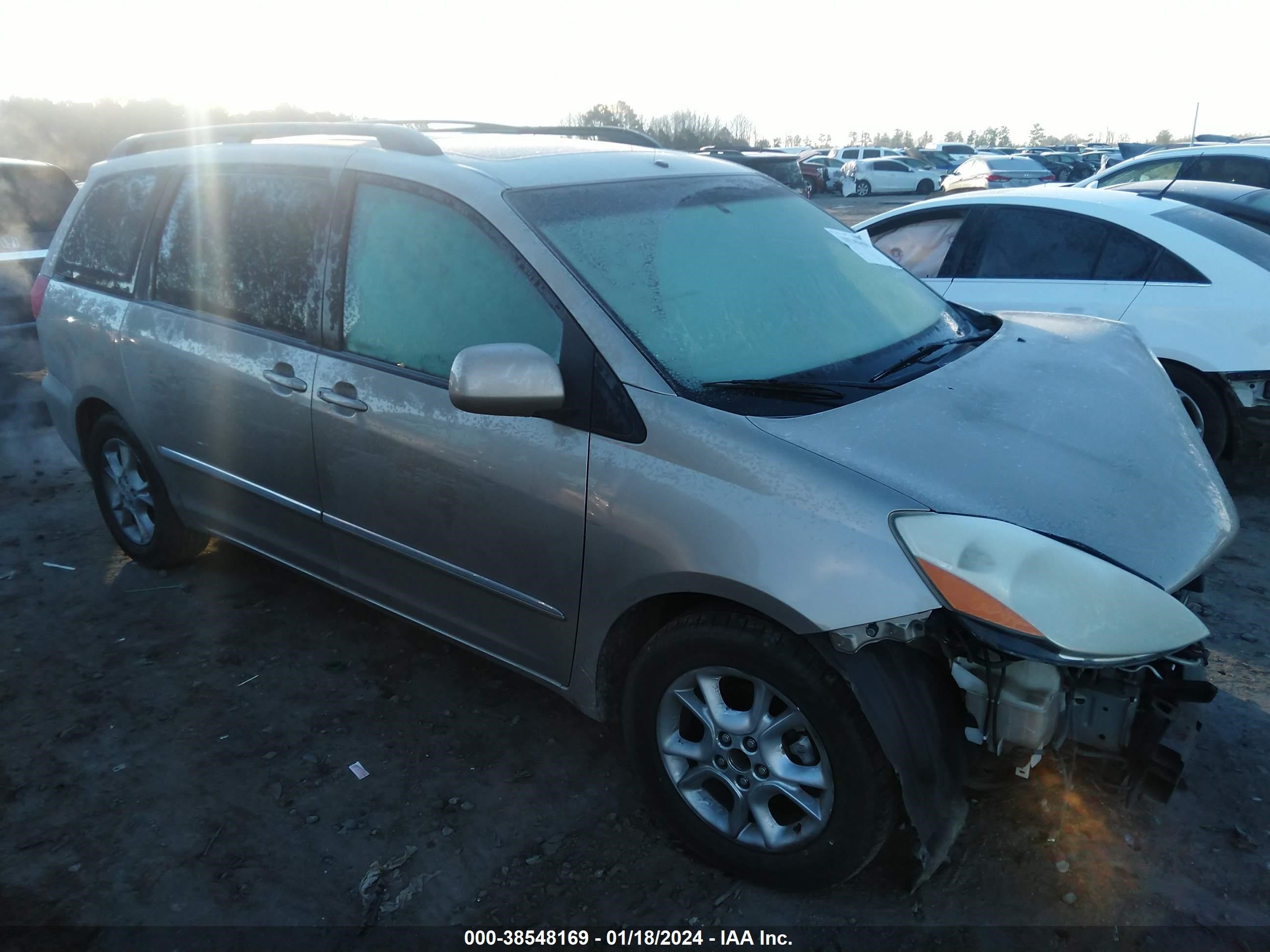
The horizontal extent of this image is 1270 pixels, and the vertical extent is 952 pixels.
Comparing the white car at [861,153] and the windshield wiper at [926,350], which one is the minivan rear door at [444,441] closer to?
the windshield wiper at [926,350]

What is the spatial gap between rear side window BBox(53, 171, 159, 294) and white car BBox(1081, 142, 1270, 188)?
8.55m

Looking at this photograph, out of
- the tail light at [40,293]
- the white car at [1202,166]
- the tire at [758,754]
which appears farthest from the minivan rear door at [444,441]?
the white car at [1202,166]

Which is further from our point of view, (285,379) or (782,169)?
(782,169)

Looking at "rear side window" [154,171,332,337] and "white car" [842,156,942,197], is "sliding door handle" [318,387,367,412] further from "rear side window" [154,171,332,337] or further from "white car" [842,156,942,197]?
"white car" [842,156,942,197]

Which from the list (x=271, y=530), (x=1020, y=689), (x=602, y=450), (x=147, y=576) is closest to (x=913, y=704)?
(x=1020, y=689)

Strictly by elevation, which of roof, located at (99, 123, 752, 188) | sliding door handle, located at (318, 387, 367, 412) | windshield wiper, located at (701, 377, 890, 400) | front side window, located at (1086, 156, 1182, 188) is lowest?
sliding door handle, located at (318, 387, 367, 412)

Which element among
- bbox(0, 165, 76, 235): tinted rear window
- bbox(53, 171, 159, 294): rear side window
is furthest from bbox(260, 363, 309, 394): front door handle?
bbox(0, 165, 76, 235): tinted rear window

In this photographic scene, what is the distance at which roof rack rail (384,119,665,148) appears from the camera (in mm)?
4137

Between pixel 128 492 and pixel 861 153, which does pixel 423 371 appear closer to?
pixel 128 492

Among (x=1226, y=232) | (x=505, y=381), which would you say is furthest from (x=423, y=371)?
(x=1226, y=232)

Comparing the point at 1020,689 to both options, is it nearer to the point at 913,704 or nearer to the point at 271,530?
the point at 913,704

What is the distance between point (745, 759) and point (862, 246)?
2.07m

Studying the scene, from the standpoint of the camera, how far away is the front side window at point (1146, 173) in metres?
9.69

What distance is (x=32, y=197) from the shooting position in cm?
799
